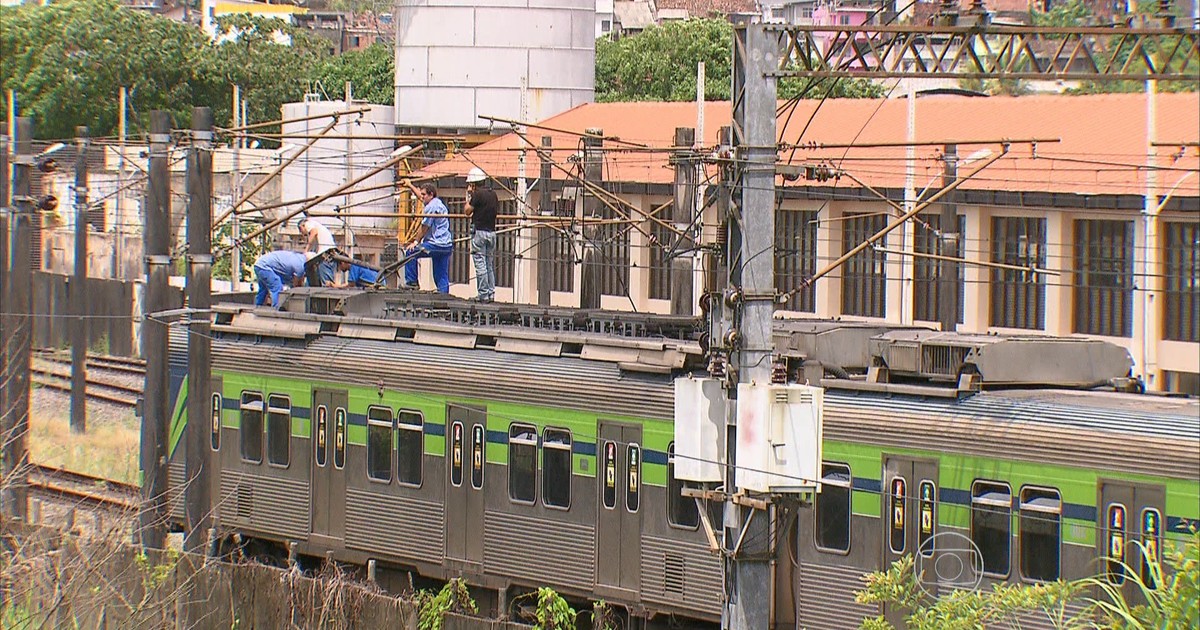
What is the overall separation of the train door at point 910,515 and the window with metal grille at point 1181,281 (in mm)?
13633

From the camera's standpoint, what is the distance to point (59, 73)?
2876 inches

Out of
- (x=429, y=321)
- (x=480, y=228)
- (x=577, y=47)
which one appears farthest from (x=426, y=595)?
(x=577, y=47)

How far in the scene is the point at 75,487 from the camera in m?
28.9

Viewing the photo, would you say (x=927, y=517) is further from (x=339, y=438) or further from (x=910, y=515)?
(x=339, y=438)

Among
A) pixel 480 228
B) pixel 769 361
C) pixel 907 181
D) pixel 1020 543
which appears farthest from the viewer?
pixel 907 181

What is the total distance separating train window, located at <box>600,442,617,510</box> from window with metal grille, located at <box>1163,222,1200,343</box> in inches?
506

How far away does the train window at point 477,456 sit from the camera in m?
20.5

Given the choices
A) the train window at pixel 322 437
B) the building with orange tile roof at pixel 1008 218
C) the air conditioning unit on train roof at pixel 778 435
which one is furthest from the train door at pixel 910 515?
the building with orange tile roof at pixel 1008 218

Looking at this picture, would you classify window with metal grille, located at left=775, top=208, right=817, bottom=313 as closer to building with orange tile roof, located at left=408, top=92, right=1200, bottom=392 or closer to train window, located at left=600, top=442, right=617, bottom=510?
building with orange tile roof, located at left=408, top=92, right=1200, bottom=392

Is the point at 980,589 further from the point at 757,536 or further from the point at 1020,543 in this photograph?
the point at 757,536

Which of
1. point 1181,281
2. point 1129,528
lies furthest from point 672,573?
point 1181,281

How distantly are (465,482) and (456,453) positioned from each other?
1.14ft

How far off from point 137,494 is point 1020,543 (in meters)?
11.7

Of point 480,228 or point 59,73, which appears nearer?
point 480,228
